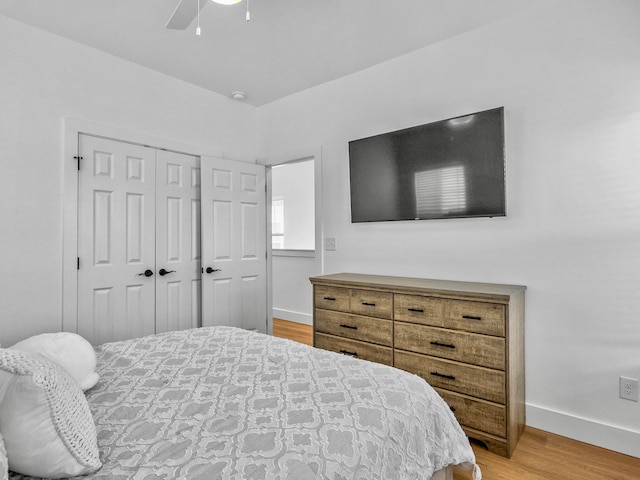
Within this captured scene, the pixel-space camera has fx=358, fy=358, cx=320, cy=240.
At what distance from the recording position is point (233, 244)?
3.65 metres

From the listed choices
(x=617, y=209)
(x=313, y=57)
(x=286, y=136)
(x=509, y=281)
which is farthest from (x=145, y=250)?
(x=617, y=209)

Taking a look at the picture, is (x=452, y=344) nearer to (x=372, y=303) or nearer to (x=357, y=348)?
(x=372, y=303)

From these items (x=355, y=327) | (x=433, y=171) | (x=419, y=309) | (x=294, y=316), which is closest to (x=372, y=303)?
A: (x=355, y=327)

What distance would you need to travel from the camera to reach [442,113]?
9.02 feet

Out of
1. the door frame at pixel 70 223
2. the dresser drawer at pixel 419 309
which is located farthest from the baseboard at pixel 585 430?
the door frame at pixel 70 223

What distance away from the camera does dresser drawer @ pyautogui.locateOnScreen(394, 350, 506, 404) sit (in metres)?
2.06

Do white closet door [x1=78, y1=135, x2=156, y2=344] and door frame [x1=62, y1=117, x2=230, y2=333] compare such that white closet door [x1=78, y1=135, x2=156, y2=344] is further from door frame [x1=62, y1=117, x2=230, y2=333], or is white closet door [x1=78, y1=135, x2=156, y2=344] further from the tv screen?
the tv screen

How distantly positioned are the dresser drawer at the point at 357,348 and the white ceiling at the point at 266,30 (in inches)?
89.4

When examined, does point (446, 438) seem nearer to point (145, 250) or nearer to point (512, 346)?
point (512, 346)

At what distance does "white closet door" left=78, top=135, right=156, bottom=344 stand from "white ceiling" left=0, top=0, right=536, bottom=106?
0.78 meters

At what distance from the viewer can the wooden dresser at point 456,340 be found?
205 cm

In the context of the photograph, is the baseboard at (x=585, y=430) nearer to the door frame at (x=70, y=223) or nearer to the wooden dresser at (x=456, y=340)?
the wooden dresser at (x=456, y=340)

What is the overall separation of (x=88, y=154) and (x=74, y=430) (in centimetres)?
249

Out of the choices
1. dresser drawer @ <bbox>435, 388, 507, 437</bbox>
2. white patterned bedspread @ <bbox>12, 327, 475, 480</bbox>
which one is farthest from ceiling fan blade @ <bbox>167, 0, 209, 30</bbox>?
dresser drawer @ <bbox>435, 388, 507, 437</bbox>
